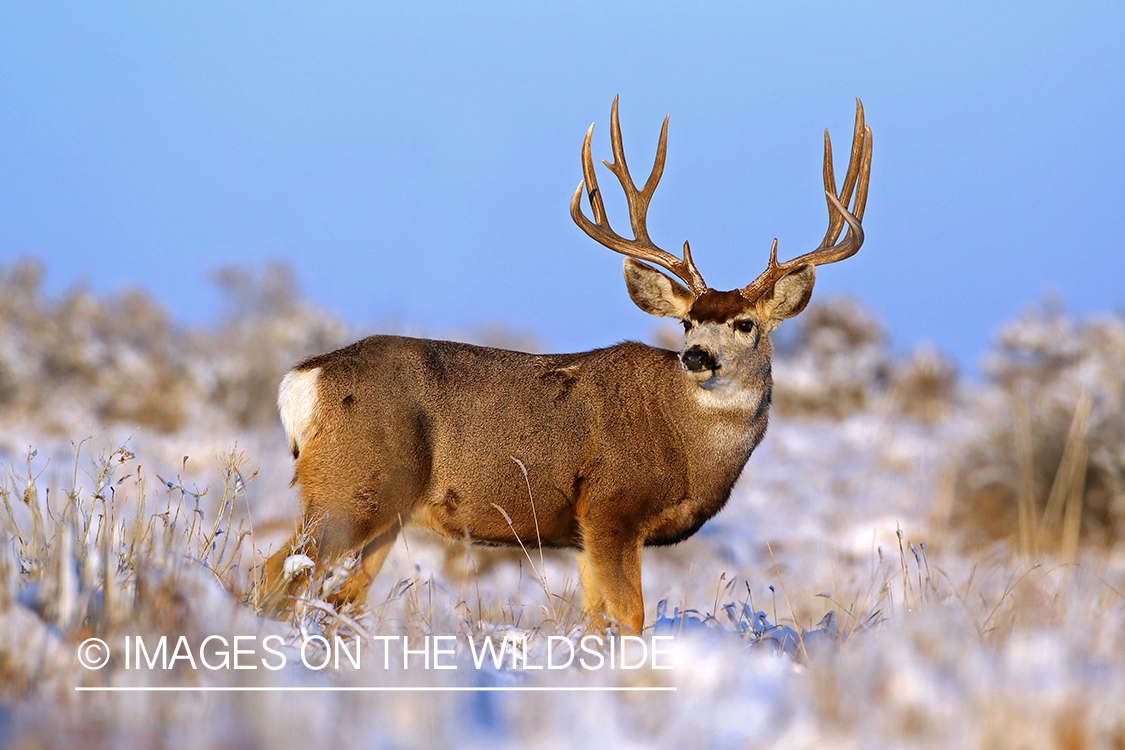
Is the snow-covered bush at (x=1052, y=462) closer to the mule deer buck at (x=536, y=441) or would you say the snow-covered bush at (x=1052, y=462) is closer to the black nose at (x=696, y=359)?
the mule deer buck at (x=536, y=441)

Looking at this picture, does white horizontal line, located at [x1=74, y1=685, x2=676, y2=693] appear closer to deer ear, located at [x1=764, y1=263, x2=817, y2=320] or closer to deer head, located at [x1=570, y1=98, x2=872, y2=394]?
deer head, located at [x1=570, y1=98, x2=872, y2=394]

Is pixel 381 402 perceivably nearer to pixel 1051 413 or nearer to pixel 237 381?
pixel 1051 413

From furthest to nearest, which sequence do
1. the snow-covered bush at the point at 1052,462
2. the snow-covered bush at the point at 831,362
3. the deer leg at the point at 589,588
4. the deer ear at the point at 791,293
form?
the snow-covered bush at the point at 831,362 < the snow-covered bush at the point at 1052,462 < the deer ear at the point at 791,293 < the deer leg at the point at 589,588

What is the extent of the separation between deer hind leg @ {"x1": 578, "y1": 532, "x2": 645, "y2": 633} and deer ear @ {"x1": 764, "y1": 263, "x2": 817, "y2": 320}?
61.7 inches

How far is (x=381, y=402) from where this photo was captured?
4520 millimetres

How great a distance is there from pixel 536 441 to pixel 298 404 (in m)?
1.13

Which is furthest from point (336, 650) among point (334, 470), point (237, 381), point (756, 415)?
point (237, 381)

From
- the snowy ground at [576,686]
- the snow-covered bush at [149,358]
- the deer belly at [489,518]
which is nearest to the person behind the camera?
the snowy ground at [576,686]

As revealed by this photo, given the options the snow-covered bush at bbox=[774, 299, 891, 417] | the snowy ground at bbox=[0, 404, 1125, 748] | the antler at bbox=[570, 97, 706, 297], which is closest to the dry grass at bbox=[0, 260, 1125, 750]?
the snowy ground at bbox=[0, 404, 1125, 748]

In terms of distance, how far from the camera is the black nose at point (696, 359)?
15.3 ft

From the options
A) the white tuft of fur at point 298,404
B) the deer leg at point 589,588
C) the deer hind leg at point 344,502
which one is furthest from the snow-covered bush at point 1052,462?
the white tuft of fur at point 298,404

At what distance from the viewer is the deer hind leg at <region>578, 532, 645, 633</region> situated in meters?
4.45


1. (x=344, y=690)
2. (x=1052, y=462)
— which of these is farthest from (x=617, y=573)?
(x=1052, y=462)

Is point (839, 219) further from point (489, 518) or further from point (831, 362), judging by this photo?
point (831, 362)
